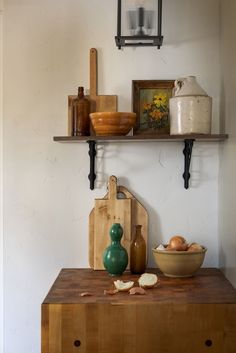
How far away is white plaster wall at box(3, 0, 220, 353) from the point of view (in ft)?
6.45

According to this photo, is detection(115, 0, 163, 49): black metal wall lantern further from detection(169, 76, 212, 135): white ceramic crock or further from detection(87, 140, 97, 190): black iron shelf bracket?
detection(87, 140, 97, 190): black iron shelf bracket

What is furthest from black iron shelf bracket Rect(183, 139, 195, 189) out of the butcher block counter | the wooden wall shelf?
the butcher block counter

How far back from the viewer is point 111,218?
Result: 194 cm

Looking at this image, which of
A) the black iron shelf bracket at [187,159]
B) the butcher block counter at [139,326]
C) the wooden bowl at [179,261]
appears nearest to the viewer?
the butcher block counter at [139,326]

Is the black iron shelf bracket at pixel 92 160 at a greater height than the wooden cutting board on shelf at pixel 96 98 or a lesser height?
lesser

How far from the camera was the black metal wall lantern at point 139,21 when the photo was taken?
1783 mm

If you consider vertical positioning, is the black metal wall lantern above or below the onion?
above

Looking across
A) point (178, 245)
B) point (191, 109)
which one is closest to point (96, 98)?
point (191, 109)

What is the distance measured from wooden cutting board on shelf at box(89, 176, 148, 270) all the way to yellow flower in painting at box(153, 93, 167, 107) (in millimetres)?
379

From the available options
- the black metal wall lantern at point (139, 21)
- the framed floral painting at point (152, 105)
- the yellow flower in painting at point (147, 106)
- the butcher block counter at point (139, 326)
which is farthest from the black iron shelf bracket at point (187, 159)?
the butcher block counter at point (139, 326)

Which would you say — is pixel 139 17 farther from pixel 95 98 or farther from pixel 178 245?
pixel 178 245

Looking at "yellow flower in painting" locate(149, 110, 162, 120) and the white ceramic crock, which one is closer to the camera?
the white ceramic crock

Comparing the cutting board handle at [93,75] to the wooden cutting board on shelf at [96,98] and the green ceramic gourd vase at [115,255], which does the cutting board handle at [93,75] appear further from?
the green ceramic gourd vase at [115,255]

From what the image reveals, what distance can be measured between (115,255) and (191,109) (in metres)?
0.65
